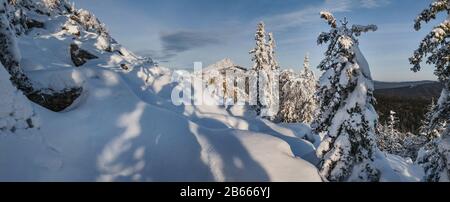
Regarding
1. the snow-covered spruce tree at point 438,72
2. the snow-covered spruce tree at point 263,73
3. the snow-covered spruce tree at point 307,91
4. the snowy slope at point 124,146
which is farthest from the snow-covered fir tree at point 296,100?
the snow-covered spruce tree at point 438,72

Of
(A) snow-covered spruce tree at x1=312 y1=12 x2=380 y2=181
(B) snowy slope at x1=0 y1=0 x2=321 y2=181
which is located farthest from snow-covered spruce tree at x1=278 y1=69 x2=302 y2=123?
(A) snow-covered spruce tree at x1=312 y1=12 x2=380 y2=181

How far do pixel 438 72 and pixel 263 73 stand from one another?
33305mm

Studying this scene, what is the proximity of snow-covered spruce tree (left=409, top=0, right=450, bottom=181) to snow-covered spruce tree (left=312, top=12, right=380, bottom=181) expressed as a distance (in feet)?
10.8

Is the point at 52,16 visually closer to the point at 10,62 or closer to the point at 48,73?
the point at 48,73

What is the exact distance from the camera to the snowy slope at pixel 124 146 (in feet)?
50.0

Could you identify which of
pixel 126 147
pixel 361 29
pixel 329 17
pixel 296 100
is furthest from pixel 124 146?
pixel 296 100

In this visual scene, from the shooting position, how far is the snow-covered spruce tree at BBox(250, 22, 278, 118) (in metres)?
44.8

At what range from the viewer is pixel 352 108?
16453 millimetres

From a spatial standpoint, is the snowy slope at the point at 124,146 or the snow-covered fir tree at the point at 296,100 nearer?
the snowy slope at the point at 124,146

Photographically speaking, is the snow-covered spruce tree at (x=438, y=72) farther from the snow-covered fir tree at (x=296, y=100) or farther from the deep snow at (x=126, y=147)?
the snow-covered fir tree at (x=296, y=100)

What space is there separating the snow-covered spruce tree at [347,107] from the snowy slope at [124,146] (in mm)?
1462

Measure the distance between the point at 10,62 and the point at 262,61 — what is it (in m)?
30.9

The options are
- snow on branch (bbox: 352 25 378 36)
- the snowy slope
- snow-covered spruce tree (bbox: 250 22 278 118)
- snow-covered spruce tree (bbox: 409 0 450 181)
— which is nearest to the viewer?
snow-covered spruce tree (bbox: 409 0 450 181)

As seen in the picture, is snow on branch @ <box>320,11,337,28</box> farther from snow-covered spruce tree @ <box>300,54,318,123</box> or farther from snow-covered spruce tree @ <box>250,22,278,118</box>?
snow-covered spruce tree @ <box>300,54,318,123</box>
